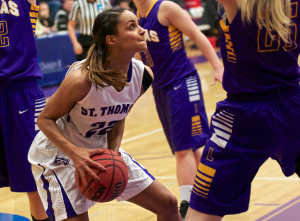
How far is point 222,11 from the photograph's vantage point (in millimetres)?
2404

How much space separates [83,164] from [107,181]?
0.15 metres

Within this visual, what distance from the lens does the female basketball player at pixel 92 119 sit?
2451mm

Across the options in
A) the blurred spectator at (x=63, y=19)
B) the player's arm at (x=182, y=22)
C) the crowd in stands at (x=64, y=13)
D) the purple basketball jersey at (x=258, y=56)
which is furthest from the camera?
the blurred spectator at (x=63, y=19)

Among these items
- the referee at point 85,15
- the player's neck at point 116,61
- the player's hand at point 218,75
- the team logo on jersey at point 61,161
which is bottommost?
the referee at point 85,15

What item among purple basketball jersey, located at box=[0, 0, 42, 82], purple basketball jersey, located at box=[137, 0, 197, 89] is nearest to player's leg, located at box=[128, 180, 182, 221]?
purple basketball jersey, located at box=[0, 0, 42, 82]

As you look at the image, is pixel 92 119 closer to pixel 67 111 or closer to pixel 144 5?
pixel 67 111

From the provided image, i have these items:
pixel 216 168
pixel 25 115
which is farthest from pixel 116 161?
pixel 25 115

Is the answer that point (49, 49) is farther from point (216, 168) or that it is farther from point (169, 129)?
point (216, 168)

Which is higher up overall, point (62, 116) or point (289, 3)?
point (289, 3)

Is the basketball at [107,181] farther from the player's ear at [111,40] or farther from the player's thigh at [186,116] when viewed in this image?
the player's thigh at [186,116]

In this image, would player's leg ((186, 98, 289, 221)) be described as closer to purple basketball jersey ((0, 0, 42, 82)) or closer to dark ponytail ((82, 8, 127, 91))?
dark ponytail ((82, 8, 127, 91))

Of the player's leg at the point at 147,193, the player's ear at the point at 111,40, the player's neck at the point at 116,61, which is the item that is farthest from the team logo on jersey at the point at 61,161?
the player's ear at the point at 111,40

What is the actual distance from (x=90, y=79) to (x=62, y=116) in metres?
0.35

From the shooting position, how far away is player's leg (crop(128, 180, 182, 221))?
9.05 feet
